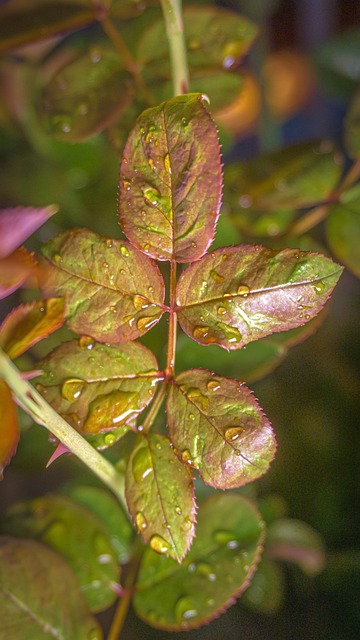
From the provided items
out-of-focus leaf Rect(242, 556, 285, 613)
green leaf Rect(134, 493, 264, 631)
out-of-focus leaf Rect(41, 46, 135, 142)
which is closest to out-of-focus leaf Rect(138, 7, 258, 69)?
out-of-focus leaf Rect(41, 46, 135, 142)

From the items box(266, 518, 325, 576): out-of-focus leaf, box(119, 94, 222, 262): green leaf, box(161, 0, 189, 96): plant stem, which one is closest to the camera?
box(119, 94, 222, 262): green leaf

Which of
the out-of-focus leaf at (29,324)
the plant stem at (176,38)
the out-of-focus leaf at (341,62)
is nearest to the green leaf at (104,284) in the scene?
the out-of-focus leaf at (29,324)

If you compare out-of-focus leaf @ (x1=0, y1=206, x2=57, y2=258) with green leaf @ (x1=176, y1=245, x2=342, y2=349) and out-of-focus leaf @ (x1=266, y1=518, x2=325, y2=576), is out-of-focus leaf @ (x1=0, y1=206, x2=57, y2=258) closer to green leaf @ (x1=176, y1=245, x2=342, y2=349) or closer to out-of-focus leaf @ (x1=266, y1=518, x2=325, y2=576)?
green leaf @ (x1=176, y1=245, x2=342, y2=349)

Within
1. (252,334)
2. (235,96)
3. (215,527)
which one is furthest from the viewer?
(235,96)

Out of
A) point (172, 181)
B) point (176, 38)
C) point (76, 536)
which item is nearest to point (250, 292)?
point (172, 181)

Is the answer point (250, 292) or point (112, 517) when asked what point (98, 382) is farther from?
point (112, 517)

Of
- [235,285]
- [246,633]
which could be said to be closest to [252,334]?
[235,285]

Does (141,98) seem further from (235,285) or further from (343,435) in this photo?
(343,435)
